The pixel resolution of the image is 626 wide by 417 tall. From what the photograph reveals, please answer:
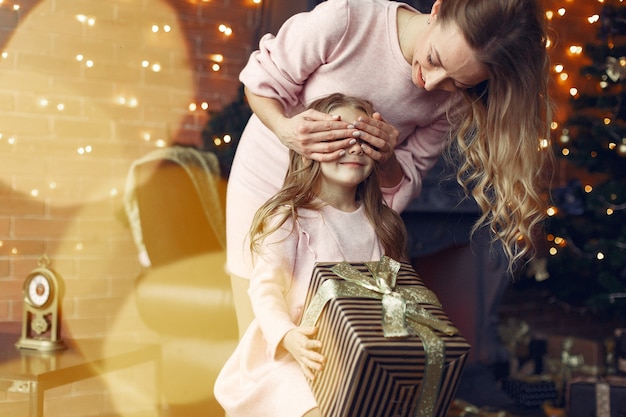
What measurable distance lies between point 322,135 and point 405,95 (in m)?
0.25

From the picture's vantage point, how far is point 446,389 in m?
1.28

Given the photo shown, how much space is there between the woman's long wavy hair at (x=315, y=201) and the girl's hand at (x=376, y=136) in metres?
0.07

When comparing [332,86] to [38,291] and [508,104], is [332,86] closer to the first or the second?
[508,104]

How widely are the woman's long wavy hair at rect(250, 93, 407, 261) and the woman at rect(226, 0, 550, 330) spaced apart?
5 cm

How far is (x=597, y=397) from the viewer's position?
9.30 feet

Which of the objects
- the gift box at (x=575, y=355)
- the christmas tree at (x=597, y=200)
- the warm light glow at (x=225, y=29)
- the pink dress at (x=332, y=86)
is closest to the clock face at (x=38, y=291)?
the pink dress at (x=332, y=86)

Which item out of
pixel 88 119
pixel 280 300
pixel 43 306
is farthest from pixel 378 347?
pixel 88 119

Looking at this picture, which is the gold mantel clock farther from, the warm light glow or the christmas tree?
the christmas tree

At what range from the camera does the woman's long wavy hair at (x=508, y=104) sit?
1404 mm

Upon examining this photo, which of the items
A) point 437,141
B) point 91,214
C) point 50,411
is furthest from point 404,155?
point 50,411

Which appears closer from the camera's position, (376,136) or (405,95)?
(376,136)

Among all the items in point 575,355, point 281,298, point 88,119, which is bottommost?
point 575,355

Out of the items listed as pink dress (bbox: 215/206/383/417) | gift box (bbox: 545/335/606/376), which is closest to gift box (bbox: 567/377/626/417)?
gift box (bbox: 545/335/606/376)

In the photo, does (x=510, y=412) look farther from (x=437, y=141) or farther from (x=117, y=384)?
(x=437, y=141)
